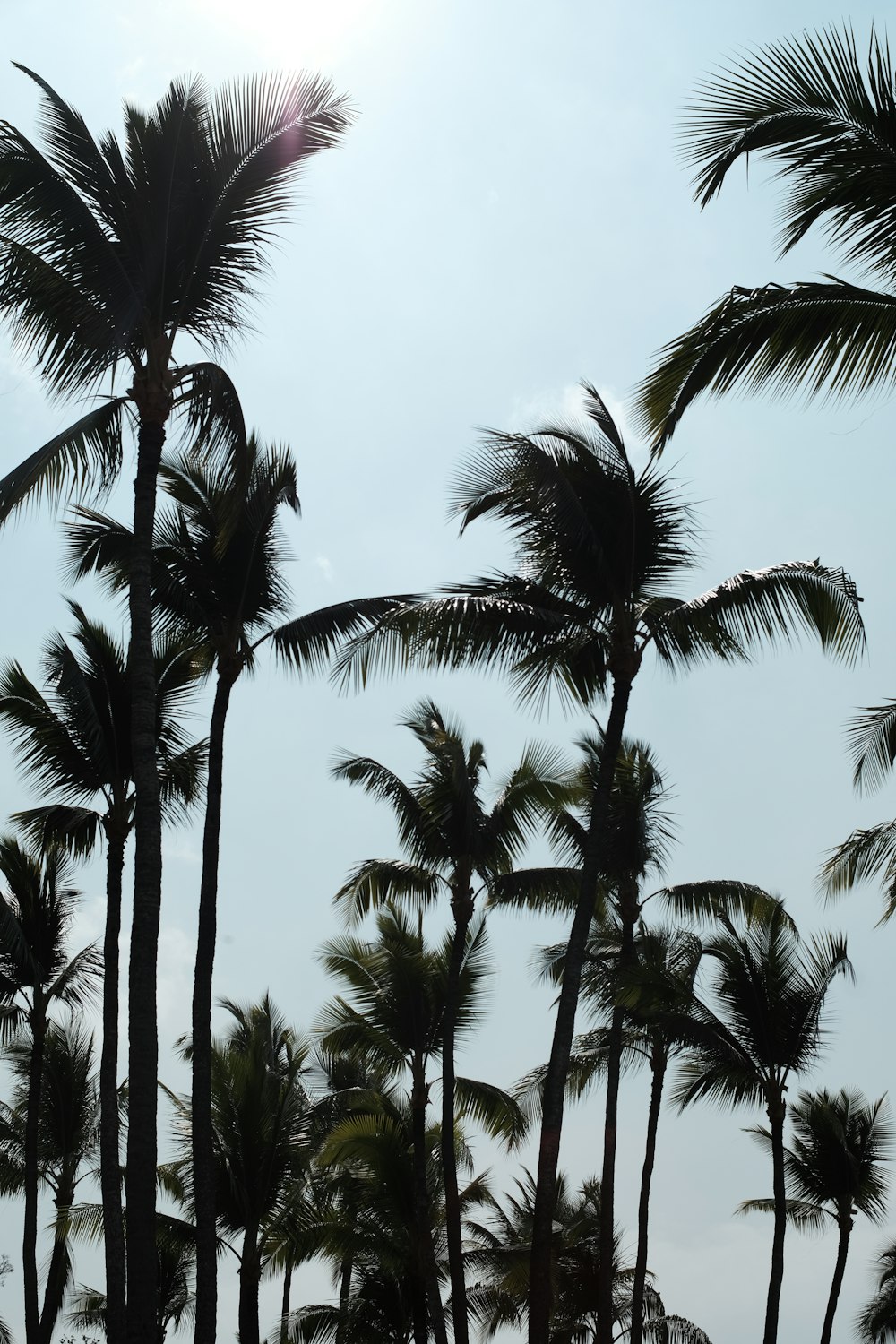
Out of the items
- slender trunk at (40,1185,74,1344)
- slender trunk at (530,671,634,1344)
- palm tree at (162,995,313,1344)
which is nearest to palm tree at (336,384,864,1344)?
slender trunk at (530,671,634,1344)

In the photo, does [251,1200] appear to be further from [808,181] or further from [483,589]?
[808,181]

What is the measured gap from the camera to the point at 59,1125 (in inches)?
997

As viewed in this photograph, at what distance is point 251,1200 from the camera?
18.3 m

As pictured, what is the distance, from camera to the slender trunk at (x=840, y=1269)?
25375mm

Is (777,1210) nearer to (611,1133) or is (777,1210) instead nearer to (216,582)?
(611,1133)

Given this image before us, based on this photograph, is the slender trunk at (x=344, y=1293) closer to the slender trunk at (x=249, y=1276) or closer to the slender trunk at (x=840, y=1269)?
the slender trunk at (x=249, y=1276)

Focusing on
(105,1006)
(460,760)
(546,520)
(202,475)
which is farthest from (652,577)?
(105,1006)

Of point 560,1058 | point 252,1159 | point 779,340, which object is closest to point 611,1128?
point 252,1159

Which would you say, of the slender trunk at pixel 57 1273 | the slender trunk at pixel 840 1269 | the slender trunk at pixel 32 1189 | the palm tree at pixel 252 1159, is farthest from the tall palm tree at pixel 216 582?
the slender trunk at pixel 840 1269

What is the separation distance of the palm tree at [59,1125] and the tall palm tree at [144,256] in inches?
614

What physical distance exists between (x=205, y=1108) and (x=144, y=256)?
27.4 ft

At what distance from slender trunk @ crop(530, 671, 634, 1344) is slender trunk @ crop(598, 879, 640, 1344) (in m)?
6.81

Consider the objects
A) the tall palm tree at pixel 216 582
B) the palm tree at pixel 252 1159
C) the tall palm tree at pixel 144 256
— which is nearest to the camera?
the tall palm tree at pixel 144 256

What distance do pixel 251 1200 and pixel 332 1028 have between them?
14.8 ft
